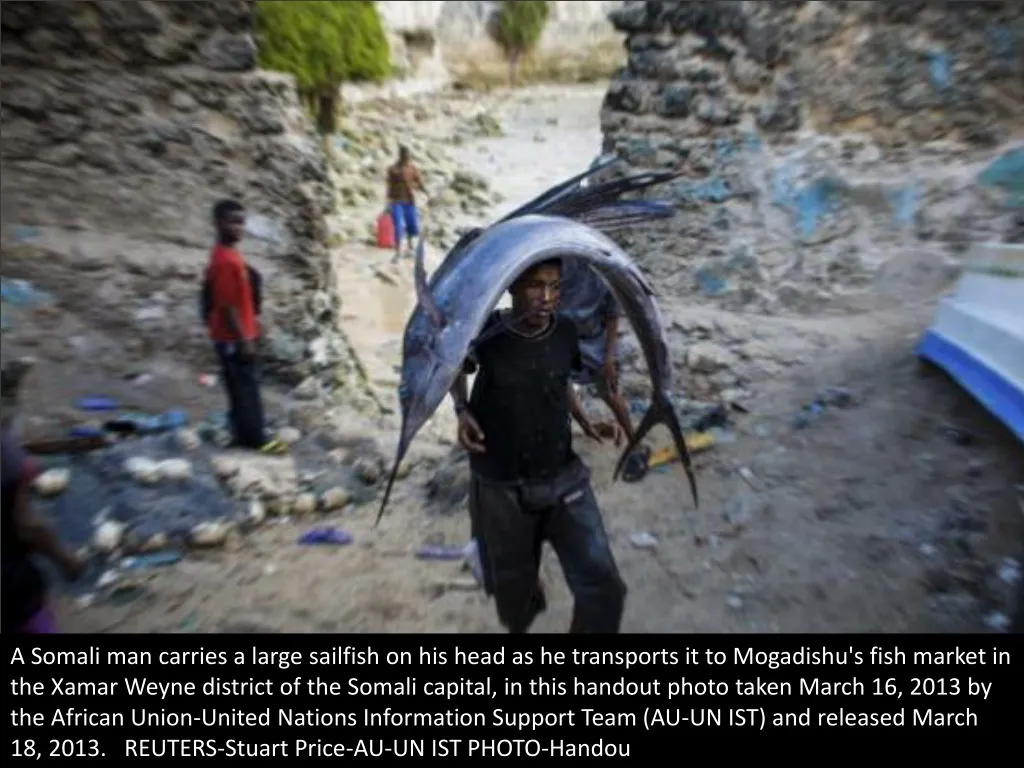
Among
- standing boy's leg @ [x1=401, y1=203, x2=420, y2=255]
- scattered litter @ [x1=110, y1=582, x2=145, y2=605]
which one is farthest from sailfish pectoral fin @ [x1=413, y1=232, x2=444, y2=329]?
standing boy's leg @ [x1=401, y1=203, x2=420, y2=255]

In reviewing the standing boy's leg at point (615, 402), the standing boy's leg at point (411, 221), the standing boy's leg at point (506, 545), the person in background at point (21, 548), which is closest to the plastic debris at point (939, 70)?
the standing boy's leg at point (615, 402)

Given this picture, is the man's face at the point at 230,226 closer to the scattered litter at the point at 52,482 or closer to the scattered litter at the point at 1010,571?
the scattered litter at the point at 52,482

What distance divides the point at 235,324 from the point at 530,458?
242 centimetres

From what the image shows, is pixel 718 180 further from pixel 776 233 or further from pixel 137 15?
pixel 137 15

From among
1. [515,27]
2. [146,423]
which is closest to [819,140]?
[146,423]

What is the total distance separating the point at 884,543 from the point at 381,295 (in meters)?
7.14

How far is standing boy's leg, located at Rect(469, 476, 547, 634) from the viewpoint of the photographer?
2332 millimetres

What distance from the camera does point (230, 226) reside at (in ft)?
12.7

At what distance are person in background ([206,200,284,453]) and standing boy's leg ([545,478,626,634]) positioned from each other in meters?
2.47

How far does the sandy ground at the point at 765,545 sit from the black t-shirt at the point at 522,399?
0.95 metres

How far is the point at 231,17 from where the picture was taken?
5.30 meters

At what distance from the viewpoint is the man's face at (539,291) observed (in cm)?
214

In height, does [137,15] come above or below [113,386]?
above
